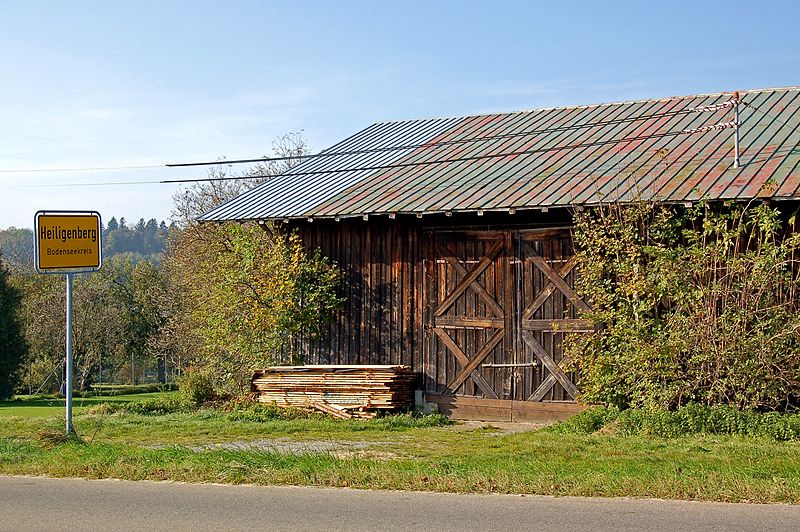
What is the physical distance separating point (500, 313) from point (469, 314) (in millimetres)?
642

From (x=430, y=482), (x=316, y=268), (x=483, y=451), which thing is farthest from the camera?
(x=316, y=268)

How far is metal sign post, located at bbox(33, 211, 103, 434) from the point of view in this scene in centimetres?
1336

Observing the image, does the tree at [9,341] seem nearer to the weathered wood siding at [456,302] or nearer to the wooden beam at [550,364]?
the weathered wood siding at [456,302]

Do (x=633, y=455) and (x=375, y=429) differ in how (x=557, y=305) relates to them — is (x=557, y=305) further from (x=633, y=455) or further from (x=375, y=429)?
(x=633, y=455)

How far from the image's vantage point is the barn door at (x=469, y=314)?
1755 cm

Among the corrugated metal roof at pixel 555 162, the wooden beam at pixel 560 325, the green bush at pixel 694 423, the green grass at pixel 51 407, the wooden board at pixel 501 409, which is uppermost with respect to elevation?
the corrugated metal roof at pixel 555 162

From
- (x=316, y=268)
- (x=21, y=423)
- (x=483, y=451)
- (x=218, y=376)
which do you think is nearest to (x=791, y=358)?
(x=483, y=451)

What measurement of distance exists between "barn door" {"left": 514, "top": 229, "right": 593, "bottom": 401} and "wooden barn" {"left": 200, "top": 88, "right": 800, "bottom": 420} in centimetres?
2

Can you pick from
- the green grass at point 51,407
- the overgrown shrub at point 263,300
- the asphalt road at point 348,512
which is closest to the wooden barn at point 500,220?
the overgrown shrub at point 263,300

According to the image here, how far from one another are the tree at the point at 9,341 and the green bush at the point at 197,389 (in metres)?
27.9

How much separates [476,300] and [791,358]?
550cm

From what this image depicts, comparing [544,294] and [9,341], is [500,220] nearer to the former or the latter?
[544,294]

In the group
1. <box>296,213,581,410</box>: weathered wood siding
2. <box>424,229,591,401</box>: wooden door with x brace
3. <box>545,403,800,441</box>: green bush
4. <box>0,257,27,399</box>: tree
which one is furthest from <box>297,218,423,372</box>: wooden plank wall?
<box>0,257,27,399</box>: tree

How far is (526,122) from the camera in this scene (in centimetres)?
2227
